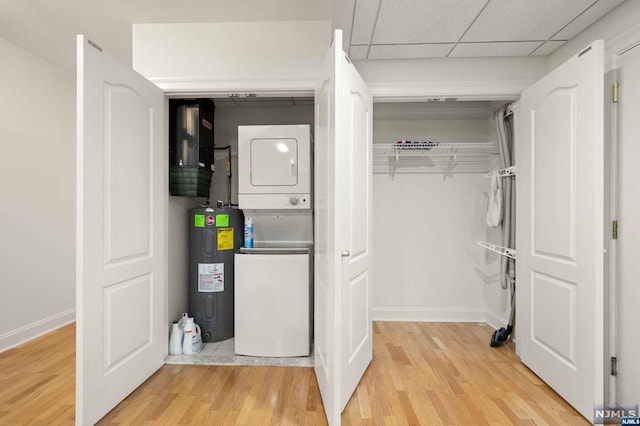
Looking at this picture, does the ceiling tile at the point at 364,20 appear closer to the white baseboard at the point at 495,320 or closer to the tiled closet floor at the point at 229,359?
the tiled closet floor at the point at 229,359

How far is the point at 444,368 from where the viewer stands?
255 cm

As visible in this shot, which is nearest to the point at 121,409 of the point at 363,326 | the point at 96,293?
the point at 96,293

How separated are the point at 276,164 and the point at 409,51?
4.37ft

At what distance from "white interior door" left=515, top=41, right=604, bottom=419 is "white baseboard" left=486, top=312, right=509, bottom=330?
677 millimetres

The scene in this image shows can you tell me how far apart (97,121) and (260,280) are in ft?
5.00

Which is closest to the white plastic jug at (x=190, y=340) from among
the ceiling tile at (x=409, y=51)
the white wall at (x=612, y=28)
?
the ceiling tile at (x=409, y=51)

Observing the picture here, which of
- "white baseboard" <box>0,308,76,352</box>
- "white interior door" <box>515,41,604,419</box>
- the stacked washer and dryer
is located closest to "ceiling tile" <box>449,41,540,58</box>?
"white interior door" <box>515,41,604,419</box>

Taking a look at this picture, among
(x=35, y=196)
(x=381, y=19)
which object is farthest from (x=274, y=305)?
(x=35, y=196)

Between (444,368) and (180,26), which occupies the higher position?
(180,26)

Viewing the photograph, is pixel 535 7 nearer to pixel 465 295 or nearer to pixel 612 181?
pixel 612 181

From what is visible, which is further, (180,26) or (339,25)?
(180,26)

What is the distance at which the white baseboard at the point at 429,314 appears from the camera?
359 cm

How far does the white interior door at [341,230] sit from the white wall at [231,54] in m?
0.40

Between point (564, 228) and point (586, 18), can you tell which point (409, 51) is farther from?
point (564, 228)
